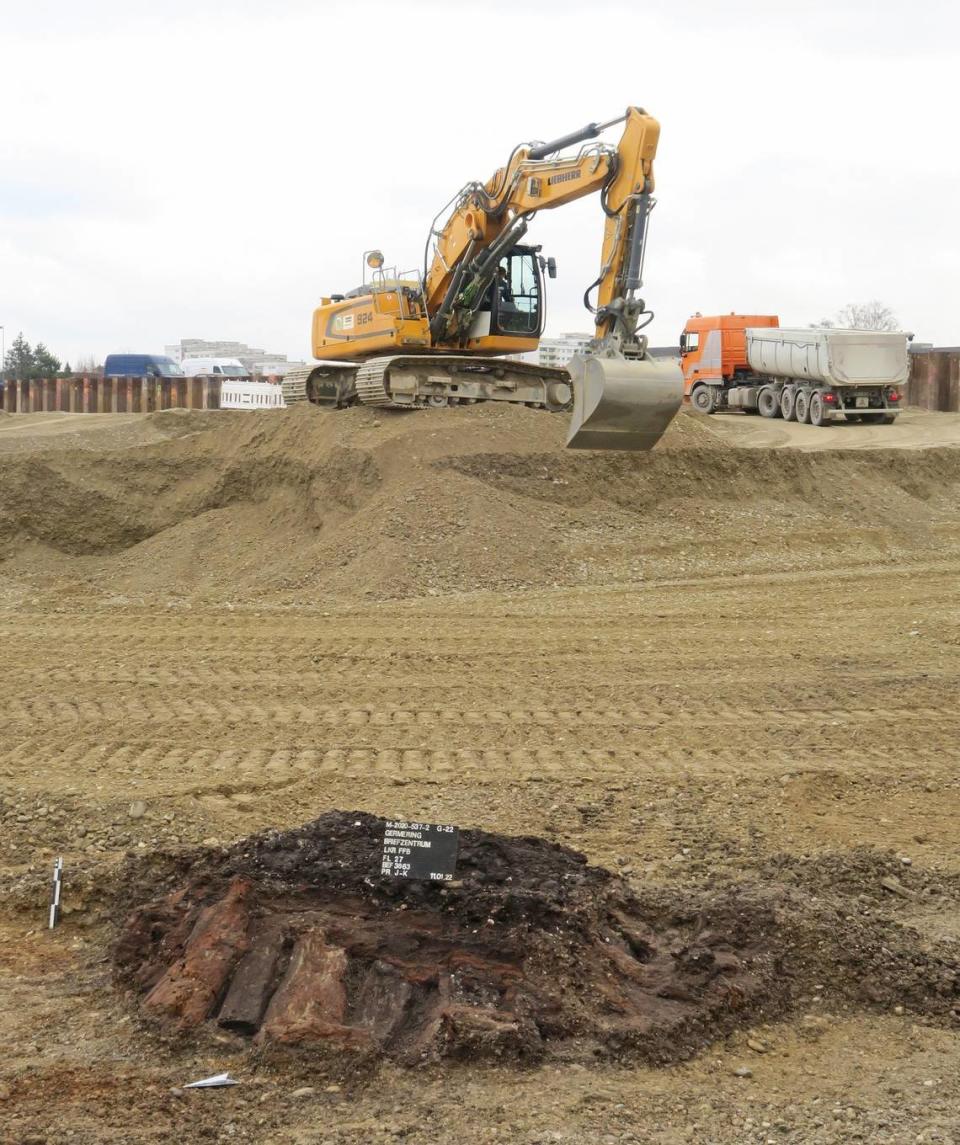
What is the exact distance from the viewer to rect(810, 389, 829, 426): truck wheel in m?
26.3

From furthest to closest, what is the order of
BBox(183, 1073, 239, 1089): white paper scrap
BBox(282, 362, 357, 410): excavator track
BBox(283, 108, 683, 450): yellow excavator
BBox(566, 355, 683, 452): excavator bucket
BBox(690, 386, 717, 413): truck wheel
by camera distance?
BBox(690, 386, 717, 413): truck wheel
BBox(282, 362, 357, 410): excavator track
BBox(283, 108, 683, 450): yellow excavator
BBox(566, 355, 683, 452): excavator bucket
BBox(183, 1073, 239, 1089): white paper scrap

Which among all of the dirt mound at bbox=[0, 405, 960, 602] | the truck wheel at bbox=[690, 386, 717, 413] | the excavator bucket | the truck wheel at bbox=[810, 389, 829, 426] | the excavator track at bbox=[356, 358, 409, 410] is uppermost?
the truck wheel at bbox=[690, 386, 717, 413]

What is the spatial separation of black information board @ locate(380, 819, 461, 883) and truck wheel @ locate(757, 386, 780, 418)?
24.7 m

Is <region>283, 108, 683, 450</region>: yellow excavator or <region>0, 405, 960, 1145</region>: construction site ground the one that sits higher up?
<region>283, 108, 683, 450</region>: yellow excavator

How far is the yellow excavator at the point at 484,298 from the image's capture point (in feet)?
43.2

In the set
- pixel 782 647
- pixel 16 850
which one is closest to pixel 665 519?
pixel 782 647

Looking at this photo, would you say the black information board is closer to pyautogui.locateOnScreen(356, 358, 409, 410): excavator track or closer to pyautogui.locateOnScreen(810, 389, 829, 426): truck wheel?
pyautogui.locateOnScreen(356, 358, 409, 410): excavator track

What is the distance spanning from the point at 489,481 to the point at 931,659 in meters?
7.02

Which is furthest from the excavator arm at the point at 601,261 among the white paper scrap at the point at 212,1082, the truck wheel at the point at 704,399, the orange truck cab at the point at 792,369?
Answer: the truck wheel at the point at 704,399

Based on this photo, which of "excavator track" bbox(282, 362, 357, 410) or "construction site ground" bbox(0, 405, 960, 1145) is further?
"excavator track" bbox(282, 362, 357, 410)

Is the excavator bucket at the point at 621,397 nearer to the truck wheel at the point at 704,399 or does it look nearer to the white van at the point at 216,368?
the truck wheel at the point at 704,399

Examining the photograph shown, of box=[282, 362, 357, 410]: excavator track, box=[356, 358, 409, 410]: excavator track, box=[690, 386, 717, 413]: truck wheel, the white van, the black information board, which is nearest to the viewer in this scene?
the black information board

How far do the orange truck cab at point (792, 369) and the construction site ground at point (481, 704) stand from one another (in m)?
6.05

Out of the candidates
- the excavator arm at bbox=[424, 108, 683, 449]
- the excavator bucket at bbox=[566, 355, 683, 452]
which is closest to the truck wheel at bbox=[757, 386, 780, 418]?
the excavator arm at bbox=[424, 108, 683, 449]
